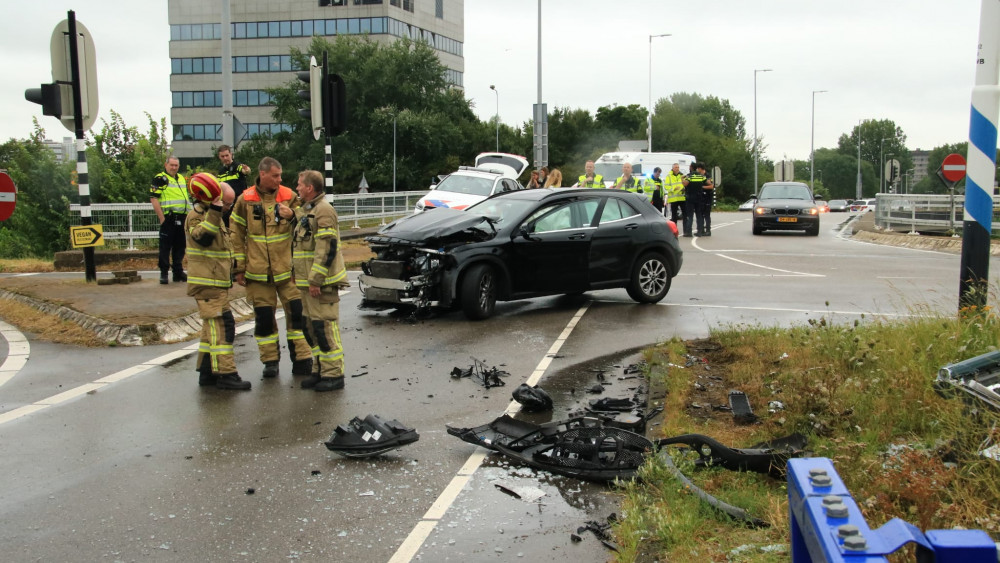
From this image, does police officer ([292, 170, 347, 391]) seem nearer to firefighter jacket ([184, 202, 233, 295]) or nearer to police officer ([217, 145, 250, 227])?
firefighter jacket ([184, 202, 233, 295])

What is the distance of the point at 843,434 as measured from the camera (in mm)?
5273

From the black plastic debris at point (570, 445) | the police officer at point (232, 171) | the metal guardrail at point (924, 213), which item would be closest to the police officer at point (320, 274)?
the black plastic debris at point (570, 445)

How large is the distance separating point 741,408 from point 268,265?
4317mm

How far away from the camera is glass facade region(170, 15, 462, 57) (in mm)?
84875

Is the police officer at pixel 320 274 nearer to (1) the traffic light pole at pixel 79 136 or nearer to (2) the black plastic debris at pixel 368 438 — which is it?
(2) the black plastic debris at pixel 368 438

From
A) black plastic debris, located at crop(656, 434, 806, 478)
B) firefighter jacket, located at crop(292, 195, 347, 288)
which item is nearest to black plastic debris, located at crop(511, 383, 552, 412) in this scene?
black plastic debris, located at crop(656, 434, 806, 478)

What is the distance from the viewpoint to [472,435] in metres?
6.02

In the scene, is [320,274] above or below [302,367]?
above

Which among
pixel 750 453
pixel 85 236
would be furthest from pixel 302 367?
pixel 85 236

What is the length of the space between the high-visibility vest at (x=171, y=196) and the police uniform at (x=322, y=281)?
20.1ft

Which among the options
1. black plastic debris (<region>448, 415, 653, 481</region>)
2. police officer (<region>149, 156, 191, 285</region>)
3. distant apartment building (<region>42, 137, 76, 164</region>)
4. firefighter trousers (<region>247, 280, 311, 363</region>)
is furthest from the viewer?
distant apartment building (<region>42, 137, 76, 164</region>)

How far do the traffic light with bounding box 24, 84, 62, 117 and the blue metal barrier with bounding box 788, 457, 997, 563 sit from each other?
13.0 m

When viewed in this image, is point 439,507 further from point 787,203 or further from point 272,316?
point 787,203

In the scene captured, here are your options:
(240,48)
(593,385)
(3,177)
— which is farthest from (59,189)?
(240,48)
